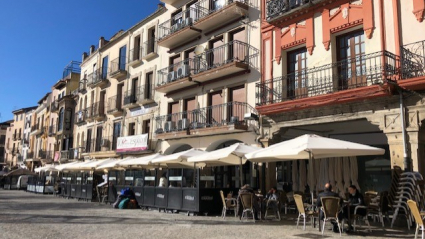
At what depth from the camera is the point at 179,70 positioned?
20.0 m

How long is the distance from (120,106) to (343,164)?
56.4 feet

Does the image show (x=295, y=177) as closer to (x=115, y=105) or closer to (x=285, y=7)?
(x=285, y=7)

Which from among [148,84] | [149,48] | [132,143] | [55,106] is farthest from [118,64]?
[55,106]

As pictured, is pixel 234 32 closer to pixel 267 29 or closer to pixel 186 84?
pixel 267 29

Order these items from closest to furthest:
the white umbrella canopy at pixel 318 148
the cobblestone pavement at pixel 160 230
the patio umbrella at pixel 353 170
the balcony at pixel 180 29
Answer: the cobblestone pavement at pixel 160 230 → the white umbrella canopy at pixel 318 148 → the patio umbrella at pixel 353 170 → the balcony at pixel 180 29

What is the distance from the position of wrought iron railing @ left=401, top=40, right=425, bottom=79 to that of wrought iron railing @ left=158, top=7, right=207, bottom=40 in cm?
1048

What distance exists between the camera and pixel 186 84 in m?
20.0

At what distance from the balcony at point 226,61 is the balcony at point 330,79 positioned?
150 centimetres

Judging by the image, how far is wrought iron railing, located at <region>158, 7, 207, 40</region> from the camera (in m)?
19.6

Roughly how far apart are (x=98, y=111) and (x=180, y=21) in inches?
473

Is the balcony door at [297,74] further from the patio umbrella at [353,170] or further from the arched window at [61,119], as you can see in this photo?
the arched window at [61,119]

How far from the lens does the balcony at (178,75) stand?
63.9ft

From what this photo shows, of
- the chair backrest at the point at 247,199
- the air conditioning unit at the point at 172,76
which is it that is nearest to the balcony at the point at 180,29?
the air conditioning unit at the point at 172,76

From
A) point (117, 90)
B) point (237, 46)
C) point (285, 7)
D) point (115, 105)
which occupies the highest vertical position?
point (285, 7)
